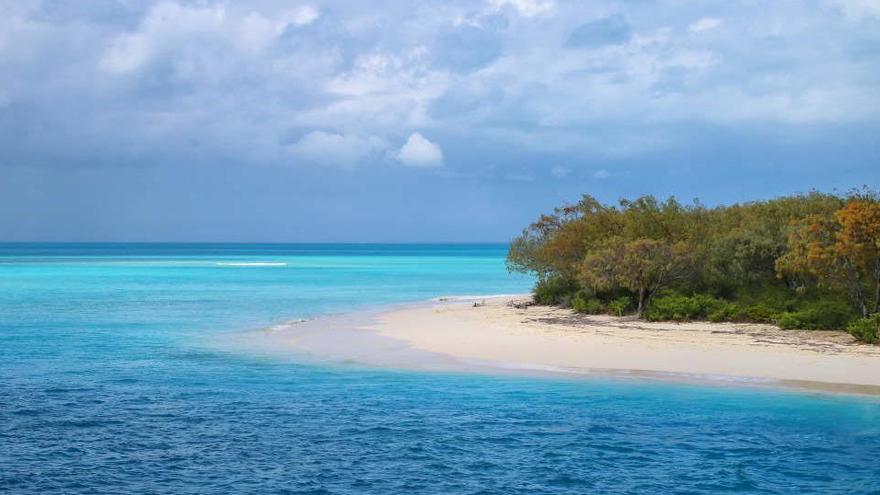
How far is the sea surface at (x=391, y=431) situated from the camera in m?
A: 13.8

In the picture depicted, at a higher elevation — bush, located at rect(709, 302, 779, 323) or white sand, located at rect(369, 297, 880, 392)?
bush, located at rect(709, 302, 779, 323)

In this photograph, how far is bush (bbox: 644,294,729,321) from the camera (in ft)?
110

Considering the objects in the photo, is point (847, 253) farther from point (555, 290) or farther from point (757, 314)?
point (555, 290)

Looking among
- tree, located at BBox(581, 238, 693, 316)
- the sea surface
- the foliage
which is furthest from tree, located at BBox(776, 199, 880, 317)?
the sea surface

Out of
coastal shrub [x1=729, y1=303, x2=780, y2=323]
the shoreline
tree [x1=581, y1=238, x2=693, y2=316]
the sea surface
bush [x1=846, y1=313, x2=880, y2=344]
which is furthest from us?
tree [x1=581, y1=238, x2=693, y2=316]

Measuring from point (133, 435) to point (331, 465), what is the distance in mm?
4308

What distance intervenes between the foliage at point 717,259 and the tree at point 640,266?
0.15 feet

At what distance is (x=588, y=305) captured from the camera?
3834 cm

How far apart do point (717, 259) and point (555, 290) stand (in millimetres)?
9353

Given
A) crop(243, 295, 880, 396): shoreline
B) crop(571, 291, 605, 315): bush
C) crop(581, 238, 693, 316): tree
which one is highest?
crop(581, 238, 693, 316): tree

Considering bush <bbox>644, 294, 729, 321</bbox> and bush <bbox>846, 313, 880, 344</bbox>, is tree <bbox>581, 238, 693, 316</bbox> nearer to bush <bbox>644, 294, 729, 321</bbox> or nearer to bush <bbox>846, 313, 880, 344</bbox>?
bush <bbox>644, 294, 729, 321</bbox>

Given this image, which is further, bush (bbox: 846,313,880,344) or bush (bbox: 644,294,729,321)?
bush (bbox: 644,294,729,321)

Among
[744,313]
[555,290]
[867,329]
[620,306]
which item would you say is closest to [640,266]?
[620,306]

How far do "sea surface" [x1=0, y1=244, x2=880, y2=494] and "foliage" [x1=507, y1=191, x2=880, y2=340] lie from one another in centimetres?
1132
